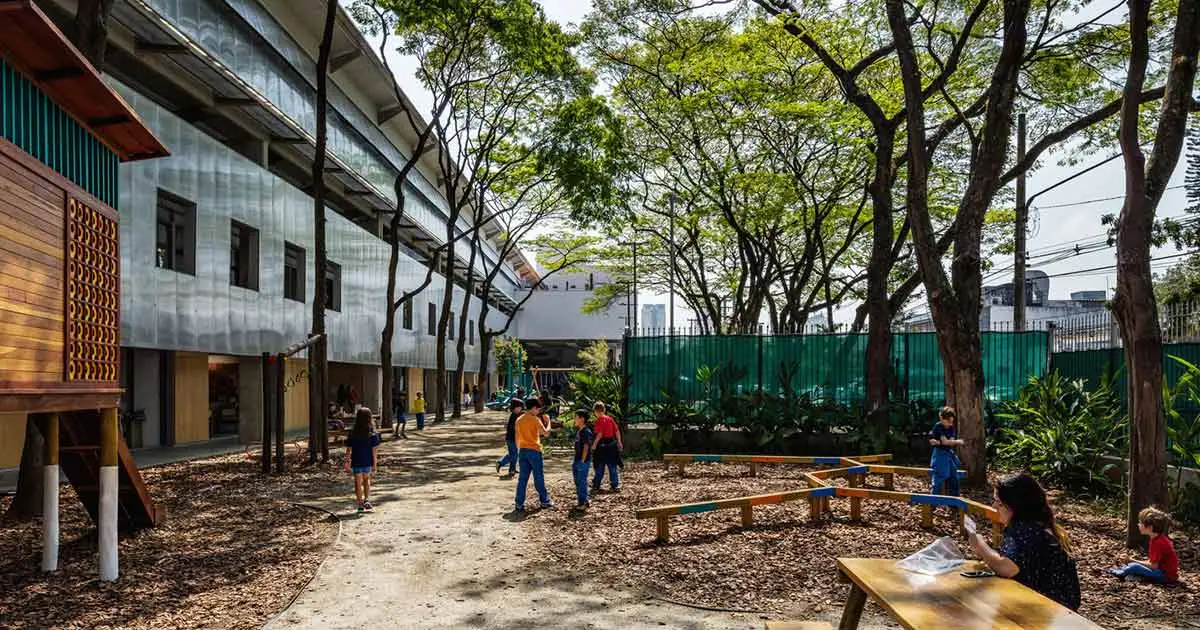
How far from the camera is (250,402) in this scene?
77.5 feet

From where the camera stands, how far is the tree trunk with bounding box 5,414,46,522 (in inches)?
→ 418

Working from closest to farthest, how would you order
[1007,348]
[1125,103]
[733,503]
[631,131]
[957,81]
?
[1125,103] < [733,503] < [1007,348] < [957,81] < [631,131]

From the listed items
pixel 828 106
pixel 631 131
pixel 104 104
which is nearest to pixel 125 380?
pixel 104 104

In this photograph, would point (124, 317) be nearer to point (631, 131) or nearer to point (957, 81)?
point (631, 131)

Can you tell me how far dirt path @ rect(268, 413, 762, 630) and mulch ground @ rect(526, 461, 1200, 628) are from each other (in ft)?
1.31

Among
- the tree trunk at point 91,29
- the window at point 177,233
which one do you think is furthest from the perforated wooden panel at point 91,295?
the window at point 177,233

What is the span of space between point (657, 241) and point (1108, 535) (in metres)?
30.7

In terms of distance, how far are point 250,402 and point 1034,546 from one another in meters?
22.3

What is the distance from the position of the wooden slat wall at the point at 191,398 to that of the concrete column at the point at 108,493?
14.8 meters

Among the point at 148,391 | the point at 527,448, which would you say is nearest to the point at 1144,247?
the point at 527,448

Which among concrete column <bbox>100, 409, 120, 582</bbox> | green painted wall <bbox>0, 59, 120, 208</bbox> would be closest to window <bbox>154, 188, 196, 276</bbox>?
green painted wall <bbox>0, 59, 120, 208</bbox>

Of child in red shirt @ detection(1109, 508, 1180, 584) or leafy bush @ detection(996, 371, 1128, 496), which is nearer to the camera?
child in red shirt @ detection(1109, 508, 1180, 584)

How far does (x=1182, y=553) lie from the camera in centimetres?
852

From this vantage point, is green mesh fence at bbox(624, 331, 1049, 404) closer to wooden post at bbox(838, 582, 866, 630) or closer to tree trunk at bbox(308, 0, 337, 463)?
tree trunk at bbox(308, 0, 337, 463)
